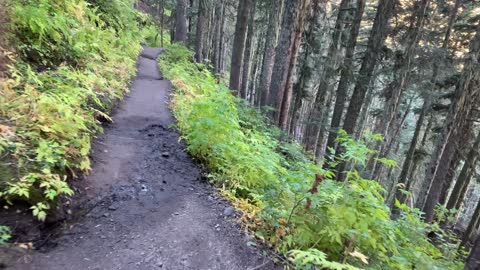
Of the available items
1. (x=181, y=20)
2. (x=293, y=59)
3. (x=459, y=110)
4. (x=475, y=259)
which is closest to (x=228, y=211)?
(x=475, y=259)

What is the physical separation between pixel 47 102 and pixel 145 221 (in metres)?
2.18

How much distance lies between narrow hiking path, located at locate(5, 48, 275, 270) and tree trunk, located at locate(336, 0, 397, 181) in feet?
26.6

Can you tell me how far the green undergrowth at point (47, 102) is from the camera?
334 cm

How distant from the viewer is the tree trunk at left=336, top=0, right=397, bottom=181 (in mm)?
11657

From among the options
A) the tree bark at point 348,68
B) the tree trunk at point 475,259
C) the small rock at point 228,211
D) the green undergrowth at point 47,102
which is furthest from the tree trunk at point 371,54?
the green undergrowth at point 47,102

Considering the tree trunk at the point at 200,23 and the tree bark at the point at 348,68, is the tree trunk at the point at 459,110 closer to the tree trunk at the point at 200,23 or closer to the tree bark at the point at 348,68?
the tree bark at the point at 348,68

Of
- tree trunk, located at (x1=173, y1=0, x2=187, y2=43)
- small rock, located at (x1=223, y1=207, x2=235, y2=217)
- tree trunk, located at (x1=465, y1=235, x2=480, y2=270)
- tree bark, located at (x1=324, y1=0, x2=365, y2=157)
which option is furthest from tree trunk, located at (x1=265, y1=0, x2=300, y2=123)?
tree trunk, located at (x1=173, y1=0, x2=187, y2=43)

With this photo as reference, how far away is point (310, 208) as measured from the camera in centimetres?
370

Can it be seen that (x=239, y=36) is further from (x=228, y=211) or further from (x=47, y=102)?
(x=228, y=211)

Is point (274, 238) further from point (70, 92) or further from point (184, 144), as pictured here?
point (70, 92)

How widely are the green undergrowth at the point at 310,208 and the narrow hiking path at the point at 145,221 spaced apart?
1.20ft

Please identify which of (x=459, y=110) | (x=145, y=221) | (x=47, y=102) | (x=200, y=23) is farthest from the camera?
(x=200, y=23)

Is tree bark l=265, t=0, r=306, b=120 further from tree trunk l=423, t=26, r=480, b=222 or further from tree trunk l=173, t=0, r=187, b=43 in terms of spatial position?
tree trunk l=173, t=0, r=187, b=43

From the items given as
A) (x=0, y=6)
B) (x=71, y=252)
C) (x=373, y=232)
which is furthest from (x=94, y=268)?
(x=0, y=6)
